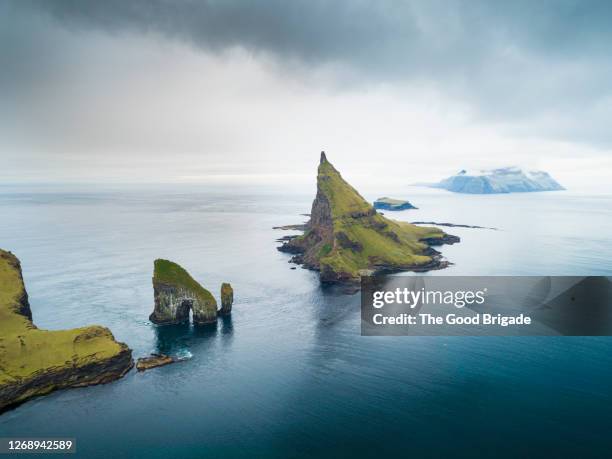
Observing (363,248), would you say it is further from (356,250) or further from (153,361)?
(153,361)

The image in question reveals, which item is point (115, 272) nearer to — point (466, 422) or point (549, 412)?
point (466, 422)

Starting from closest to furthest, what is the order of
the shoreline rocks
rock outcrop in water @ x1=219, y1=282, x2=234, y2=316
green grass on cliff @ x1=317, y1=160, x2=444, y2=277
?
the shoreline rocks
rock outcrop in water @ x1=219, y1=282, x2=234, y2=316
green grass on cliff @ x1=317, y1=160, x2=444, y2=277

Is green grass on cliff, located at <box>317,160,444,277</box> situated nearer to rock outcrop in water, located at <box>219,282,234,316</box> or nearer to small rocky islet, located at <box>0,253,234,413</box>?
rock outcrop in water, located at <box>219,282,234,316</box>

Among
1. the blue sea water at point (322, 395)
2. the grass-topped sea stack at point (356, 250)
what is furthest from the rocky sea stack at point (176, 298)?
the grass-topped sea stack at point (356, 250)

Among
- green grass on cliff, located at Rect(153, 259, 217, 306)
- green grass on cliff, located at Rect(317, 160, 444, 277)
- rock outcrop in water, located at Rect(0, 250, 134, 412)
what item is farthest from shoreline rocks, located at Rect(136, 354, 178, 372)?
green grass on cliff, located at Rect(317, 160, 444, 277)

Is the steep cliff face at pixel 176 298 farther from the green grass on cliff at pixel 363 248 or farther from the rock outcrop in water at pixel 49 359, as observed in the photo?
the green grass on cliff at pixel 363 248

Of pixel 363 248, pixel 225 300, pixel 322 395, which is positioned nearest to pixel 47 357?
pixel 225 300

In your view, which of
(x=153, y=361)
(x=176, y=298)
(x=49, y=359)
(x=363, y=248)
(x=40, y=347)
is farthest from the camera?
(x=363, y=248)
